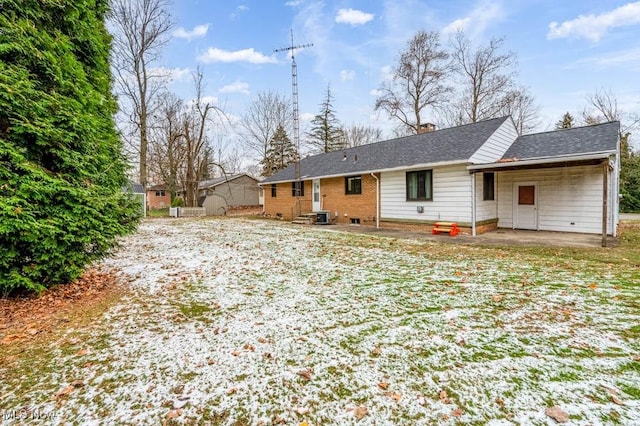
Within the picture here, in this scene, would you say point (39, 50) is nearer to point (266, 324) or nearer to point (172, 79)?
point (266, 324)

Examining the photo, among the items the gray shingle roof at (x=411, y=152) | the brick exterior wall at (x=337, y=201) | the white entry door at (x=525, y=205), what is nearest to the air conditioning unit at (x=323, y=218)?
the brick exterior wall at (x=337, y=201)

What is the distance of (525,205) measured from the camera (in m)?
11.3

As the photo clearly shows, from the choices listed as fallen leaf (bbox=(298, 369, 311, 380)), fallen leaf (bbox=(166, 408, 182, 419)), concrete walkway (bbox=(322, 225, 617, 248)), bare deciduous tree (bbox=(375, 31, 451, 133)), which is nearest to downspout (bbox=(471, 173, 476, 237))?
concrete walkway (bbox=(322, 225, 617, 248))

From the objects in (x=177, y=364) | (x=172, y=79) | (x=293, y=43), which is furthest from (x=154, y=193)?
Answer: (x=177, y=364)

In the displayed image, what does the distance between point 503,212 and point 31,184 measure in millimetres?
13868

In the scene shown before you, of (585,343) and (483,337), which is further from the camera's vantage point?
(483,337)

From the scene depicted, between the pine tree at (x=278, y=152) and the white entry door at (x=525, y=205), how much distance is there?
76.7ft

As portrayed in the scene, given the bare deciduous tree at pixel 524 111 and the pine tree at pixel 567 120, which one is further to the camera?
the pine tree at pixel 567 120

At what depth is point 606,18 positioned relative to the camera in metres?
14.0

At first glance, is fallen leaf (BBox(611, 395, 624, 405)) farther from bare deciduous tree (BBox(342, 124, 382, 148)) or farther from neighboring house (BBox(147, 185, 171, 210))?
neighboring house (BBox(147, 185, 171, 210))

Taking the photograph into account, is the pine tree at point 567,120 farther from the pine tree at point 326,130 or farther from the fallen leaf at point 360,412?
the fallen leaf at point 360,412

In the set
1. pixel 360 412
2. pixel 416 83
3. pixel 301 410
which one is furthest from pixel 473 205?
pixel 416 83

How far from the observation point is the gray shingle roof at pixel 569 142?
31.8 ft

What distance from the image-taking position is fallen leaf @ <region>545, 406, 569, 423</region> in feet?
6.54
